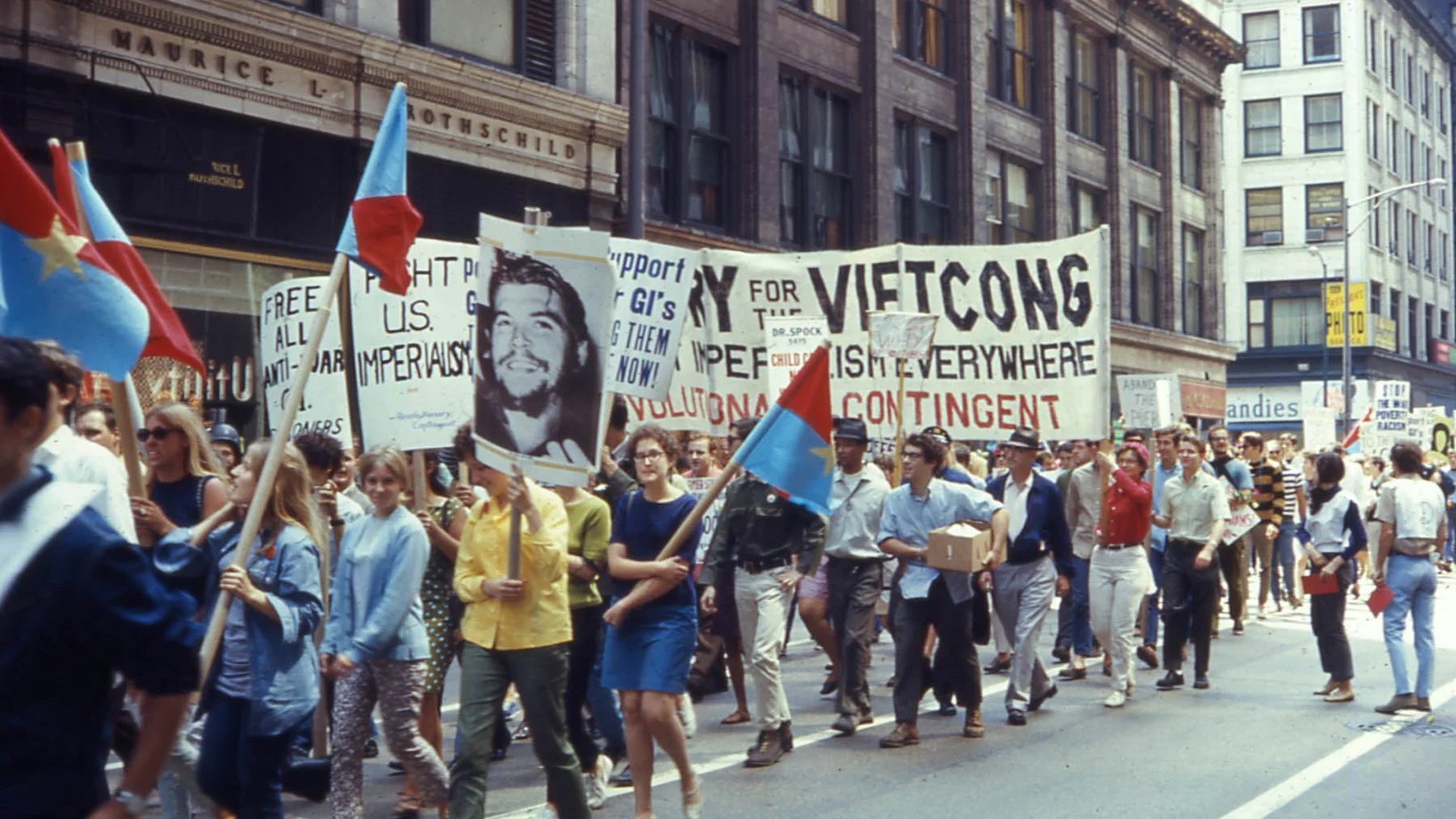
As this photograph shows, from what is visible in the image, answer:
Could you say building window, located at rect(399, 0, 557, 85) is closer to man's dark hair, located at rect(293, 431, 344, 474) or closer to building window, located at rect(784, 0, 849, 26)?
building window, located at rect(784, 0, 849, 26)

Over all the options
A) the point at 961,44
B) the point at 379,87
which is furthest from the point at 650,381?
the point at 961,44

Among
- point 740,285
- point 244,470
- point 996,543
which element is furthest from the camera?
point 740,285

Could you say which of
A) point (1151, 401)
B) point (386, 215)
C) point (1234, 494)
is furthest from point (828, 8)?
point (386, 215)

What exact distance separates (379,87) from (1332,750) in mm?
12267

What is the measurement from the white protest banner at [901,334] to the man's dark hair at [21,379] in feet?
33.2

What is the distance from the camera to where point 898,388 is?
43.4ft

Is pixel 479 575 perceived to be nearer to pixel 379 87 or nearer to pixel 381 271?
pixel 381 271

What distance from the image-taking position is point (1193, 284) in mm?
44219

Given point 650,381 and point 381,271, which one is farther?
point 650,381

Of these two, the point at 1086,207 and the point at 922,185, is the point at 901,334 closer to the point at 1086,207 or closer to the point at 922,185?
the point at 922,185

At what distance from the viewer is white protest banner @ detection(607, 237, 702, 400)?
437 inches

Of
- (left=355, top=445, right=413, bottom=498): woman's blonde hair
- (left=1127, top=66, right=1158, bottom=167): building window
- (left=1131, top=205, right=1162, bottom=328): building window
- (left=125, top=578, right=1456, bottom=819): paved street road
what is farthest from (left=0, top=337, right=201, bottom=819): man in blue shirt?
(left=1127, top=66, right=1158, bottom=167): building window

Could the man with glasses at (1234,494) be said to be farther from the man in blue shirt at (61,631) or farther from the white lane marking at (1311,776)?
the man in blue shirt at (61,631)

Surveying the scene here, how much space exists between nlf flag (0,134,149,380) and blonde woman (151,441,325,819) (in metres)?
0.83
